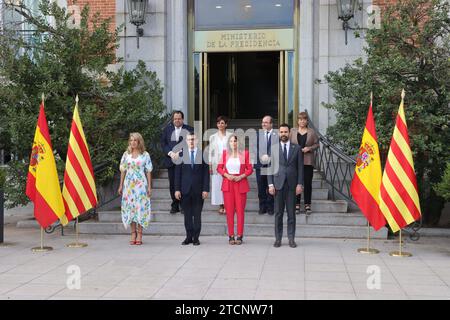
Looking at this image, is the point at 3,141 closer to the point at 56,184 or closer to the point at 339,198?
the point at 56,184

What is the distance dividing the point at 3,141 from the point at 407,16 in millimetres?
7718

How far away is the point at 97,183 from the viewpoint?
33.4 ft

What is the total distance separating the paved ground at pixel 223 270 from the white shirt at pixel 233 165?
117 cm

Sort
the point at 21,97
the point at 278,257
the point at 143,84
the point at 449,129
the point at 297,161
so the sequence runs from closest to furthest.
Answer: the point at 278,257 < the point at 297,161 < the point at 449,129 < the point at 21,97 < the point at 143,84

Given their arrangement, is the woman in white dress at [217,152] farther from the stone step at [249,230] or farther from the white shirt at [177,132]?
the white shirt at [177,132]

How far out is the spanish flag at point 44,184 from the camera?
8359 millimetres

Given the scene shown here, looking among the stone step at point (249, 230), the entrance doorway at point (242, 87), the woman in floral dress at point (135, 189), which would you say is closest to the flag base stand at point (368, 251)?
the stone step at point (249, 230)

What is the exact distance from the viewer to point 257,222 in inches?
369

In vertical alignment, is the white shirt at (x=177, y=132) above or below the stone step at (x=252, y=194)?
above

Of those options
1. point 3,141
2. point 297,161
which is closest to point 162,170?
point 3,141

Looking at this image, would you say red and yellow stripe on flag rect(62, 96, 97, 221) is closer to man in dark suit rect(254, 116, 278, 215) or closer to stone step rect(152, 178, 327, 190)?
stone step rect(152, 178, 327, 190)

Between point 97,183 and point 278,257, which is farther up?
point 97,183

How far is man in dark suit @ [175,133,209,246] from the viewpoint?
27.5 ft

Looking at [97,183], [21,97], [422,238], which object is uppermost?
[21,97]
